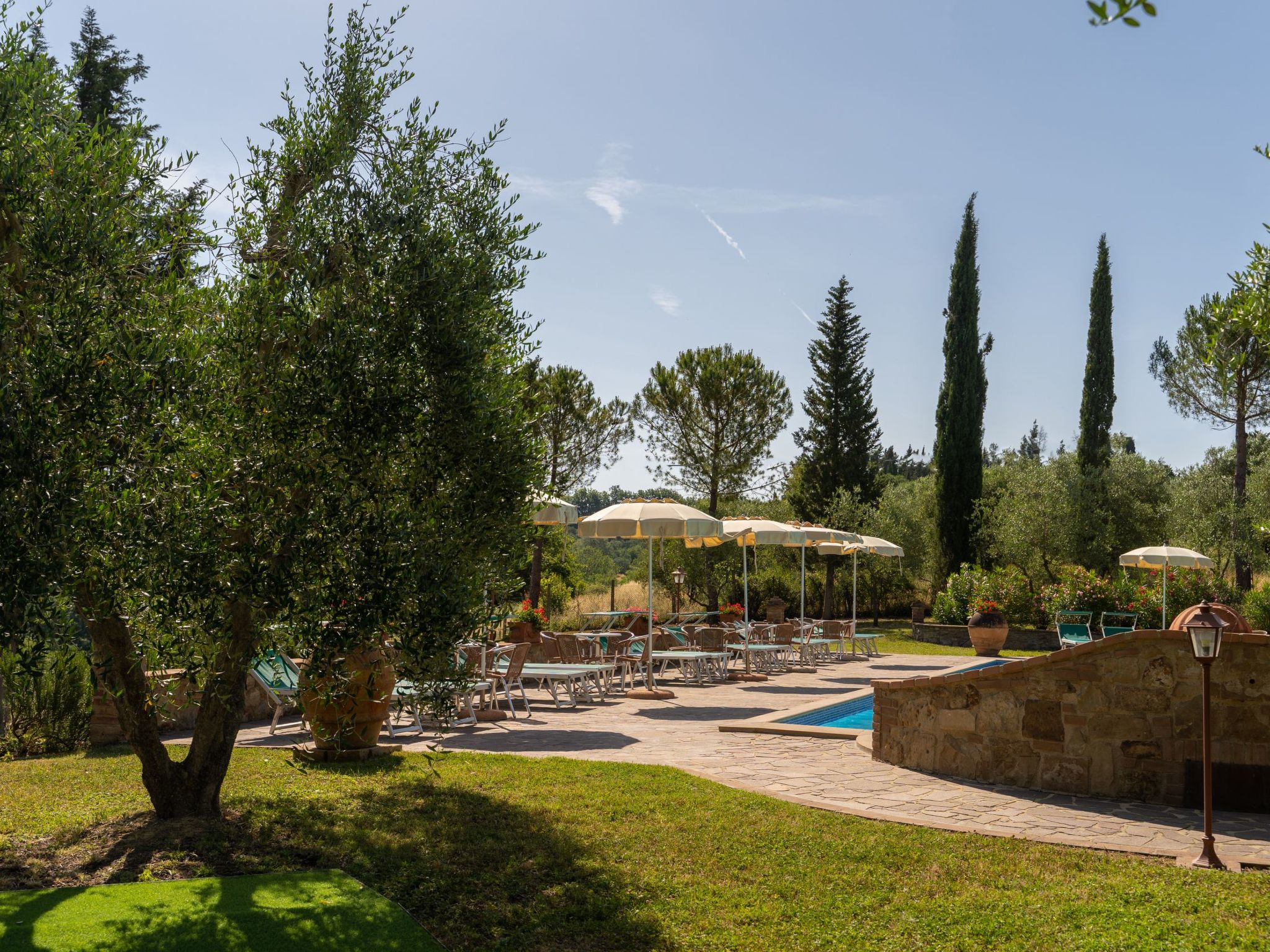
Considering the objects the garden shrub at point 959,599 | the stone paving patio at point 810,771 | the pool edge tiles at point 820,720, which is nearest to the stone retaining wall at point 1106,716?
the stone paving patio at point 810,771

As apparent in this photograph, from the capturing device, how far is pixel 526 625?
19031 millimetres

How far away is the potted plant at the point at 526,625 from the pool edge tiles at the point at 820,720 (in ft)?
22.0

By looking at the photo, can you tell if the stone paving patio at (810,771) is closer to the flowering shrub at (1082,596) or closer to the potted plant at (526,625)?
the potted plant at (526,625)

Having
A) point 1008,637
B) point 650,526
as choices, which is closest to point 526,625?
Answer: point 650,526

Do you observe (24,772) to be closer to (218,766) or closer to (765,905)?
(218,766)

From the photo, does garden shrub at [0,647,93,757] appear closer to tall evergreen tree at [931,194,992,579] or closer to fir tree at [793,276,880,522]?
tall evergreen tree at [931,194,992,579]

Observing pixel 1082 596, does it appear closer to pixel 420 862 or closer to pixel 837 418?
pixel 837 418

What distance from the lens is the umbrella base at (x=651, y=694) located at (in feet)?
45.2

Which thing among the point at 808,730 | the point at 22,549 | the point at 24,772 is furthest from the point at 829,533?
the point at 22,549

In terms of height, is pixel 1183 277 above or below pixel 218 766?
above

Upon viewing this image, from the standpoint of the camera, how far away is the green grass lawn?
4.16 meters

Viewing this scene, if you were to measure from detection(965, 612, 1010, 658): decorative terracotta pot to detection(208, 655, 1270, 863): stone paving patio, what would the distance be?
8426 mm

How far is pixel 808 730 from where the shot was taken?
33.9 ft

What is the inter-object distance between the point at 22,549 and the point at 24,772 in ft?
18.1
